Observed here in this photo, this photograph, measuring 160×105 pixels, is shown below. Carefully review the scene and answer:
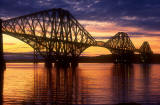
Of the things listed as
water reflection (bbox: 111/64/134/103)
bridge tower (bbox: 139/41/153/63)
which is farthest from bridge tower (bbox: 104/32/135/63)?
water reflection (bbox: 111/64/134/103)

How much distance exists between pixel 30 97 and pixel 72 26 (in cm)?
5910

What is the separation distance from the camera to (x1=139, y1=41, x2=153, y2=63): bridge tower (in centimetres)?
16002

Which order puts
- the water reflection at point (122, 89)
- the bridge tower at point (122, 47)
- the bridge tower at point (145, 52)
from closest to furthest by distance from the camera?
the water reflection at point (122, 89) < the bridge tower at point (122, 47) < the bridge tower at point (145, 52)

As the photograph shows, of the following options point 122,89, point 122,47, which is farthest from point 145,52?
point 122,89

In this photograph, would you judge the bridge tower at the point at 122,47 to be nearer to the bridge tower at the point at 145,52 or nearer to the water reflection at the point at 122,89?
the bridge tower at the point at 145,52

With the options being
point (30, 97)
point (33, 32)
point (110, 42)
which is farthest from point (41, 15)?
point (110, 42)

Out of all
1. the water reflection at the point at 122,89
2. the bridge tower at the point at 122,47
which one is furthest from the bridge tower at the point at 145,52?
the water reflection at the point at 122,89

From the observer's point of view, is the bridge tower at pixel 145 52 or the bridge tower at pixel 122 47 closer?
the bridge tower at pixel 122 47

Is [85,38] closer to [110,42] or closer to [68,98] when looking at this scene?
[110,42]

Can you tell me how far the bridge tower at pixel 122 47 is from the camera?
14950 cm

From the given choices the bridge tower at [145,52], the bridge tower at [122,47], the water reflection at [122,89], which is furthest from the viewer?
the bridge tower at [145,52]

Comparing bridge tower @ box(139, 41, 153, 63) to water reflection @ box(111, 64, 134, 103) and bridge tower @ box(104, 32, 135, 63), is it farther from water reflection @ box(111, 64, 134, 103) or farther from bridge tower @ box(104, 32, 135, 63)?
water reflection @ box(111, 64, 134, 103)

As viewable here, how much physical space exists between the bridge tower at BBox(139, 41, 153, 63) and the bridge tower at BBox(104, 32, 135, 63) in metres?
6.44

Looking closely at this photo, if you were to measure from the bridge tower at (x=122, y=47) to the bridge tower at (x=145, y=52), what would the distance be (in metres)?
6.44
